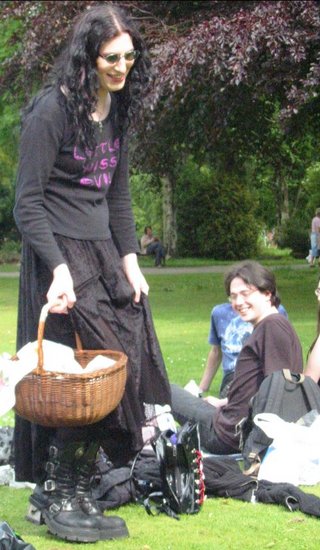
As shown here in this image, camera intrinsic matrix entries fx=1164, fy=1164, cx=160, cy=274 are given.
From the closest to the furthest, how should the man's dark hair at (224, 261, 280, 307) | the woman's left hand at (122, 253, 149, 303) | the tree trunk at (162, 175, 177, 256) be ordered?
the woman's left hand at (122, 253, 149, 303), the man's dark hair at (224, 261, 280, 307), the tree trunk at (162, 175, 177, 256)

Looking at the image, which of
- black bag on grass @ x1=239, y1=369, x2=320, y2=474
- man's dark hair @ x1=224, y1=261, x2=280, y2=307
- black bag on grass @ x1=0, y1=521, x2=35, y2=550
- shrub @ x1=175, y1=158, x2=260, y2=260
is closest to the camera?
black bag on grass @ x1=0, y1=521, x2=35, y2=550

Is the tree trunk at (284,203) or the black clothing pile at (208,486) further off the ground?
the black clothing pile at (208,486)

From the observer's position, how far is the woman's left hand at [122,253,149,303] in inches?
201

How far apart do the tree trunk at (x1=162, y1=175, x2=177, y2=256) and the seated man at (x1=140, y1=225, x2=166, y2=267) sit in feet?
2.47

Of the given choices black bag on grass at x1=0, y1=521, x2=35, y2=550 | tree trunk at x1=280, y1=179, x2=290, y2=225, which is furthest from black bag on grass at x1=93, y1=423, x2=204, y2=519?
tree trunk at x1=280, y1=179, x2=290, y2=225

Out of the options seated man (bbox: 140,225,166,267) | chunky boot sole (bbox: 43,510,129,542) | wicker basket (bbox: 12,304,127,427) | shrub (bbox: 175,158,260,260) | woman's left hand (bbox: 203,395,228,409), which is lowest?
seated man (bbox: 140,225,166,267)

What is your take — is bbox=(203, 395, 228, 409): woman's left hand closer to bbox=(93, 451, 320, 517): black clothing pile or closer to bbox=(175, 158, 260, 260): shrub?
bbox=(93, 451, 320, 517): black clothing pile

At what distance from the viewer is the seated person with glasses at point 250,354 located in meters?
6.49

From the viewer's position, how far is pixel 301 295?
20.9m


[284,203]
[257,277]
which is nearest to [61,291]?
[257,277]

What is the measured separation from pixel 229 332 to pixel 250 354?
5.26ft

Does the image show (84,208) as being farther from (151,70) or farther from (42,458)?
(42,458)

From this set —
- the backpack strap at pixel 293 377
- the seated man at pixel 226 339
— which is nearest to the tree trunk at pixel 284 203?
the seated man at pixel 226 339

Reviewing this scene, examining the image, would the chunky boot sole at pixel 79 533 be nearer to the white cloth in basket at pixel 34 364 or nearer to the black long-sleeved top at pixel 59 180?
the white cloth in basket at pixel 34 364
